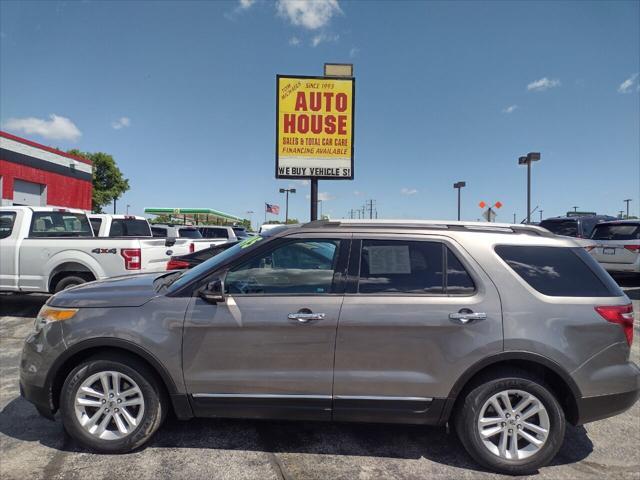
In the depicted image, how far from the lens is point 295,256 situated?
328 cm

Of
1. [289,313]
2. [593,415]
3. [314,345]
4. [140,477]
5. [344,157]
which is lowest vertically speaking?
[140,477]

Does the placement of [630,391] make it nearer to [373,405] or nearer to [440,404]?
[440,404]

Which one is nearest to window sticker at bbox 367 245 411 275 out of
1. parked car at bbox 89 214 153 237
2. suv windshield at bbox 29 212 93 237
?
suv windshield at bbox 29 212 93 237

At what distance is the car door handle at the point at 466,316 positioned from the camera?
115 inches

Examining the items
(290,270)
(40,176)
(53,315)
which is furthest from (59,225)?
(40,176)

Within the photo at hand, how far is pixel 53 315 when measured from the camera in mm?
3154

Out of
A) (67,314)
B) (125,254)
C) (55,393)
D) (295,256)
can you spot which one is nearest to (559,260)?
(295,256)

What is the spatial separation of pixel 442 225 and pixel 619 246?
9.97m

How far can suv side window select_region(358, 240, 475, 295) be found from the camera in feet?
10.0

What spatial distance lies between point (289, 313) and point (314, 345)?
281 millimetres

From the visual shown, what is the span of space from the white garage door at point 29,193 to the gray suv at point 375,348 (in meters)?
25.3

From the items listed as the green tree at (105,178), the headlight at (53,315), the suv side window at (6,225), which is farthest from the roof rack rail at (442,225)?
the green tree at (105,178)

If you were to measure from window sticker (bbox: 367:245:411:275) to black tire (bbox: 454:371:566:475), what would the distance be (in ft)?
3.20

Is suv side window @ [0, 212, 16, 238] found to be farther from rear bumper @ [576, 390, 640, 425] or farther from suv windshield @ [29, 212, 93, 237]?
rear bumper @ [576, 390, 640, 425]
